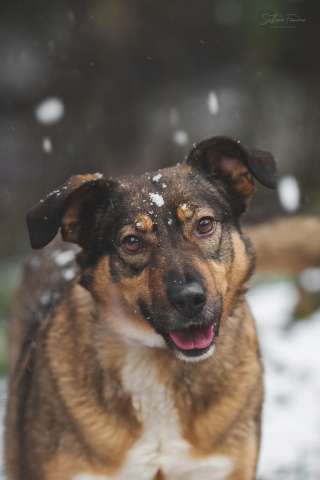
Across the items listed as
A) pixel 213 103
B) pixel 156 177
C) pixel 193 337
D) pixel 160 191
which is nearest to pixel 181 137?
pixel 213 103

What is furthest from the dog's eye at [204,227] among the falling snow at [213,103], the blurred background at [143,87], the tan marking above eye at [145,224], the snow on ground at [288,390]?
the falling snow at [213,103]

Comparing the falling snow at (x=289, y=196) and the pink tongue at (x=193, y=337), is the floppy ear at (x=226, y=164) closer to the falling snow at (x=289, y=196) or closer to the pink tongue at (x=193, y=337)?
the pink tongue at (x=193, y=337)

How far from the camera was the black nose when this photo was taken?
2943 mm

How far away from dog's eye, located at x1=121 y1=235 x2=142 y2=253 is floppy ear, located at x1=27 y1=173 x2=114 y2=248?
0.81 feet

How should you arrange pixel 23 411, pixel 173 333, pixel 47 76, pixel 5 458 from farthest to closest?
pixel 47 76
pixel 5 458
pixel 23 411
pixel 173 333

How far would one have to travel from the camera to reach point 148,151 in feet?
34.7

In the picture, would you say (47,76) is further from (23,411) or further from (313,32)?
(23,411)

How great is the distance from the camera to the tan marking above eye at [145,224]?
3.15 metres

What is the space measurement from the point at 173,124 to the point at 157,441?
7.66 meters

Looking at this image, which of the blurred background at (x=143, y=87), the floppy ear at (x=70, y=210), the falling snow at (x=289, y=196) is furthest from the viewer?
the blurred background at (x=143, y=87)

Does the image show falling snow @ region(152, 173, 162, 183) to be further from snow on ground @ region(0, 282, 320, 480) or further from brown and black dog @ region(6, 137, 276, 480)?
snow on ground @ region(0, 282, 320, 480)

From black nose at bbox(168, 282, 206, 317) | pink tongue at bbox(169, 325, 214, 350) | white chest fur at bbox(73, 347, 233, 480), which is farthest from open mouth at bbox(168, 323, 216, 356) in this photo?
white chest fur at bbox(73, 347, 233, 480)

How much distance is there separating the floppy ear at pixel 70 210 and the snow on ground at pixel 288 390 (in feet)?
4.96

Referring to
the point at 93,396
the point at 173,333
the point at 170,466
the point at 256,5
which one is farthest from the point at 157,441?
the point at 256,5
